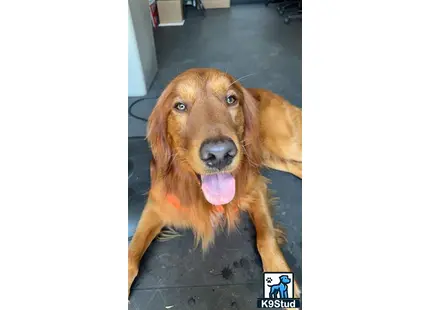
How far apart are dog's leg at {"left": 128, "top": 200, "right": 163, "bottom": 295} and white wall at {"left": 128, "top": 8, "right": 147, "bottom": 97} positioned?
11.6 inches

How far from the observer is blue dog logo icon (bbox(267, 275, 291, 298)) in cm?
72

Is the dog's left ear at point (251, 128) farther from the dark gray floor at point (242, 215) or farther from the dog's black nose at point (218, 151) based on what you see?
the dog's black nose at point (218, 151)

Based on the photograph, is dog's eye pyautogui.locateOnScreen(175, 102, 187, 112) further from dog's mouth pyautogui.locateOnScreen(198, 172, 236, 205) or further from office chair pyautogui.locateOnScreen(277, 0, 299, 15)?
office chair pyautogui.locateOnScreen(277, 0, 299, 15)

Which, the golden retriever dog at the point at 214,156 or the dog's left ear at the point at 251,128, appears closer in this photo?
the golden retriever dog at the point at 214,156

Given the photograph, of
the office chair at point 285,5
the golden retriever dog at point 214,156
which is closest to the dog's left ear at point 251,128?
the golden retriever dog at point 214,156

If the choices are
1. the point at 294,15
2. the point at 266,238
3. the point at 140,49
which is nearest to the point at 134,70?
the point at 140,49

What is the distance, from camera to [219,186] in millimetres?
766

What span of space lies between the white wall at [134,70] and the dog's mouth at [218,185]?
27cm

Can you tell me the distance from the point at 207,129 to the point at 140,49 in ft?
0.96

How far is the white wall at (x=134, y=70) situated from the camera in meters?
0.72
